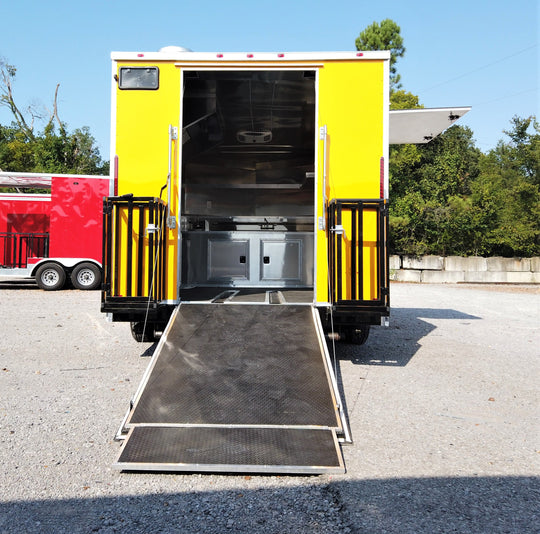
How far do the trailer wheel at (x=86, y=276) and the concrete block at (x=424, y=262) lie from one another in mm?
11694

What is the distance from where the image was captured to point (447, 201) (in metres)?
19.7

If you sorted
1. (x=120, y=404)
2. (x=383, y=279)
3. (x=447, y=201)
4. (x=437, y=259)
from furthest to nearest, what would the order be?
(x=447, y=201)
(x=437, y=259)
(x=383, y=279)
(x=120, y=404)

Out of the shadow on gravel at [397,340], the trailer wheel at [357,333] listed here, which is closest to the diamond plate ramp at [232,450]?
the trailer wheel at [357,333]

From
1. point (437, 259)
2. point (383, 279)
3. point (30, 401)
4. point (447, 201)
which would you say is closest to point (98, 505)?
point (30, 401)

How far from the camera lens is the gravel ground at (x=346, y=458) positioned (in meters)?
2.01

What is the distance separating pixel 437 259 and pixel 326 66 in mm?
14971

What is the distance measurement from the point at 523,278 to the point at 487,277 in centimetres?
149

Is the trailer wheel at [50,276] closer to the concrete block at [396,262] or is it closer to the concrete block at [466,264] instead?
the concrete block at [396,262]

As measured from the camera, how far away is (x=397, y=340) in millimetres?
6137

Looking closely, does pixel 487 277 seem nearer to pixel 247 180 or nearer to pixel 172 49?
pixel 247 180

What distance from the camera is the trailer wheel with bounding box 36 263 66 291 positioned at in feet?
38.9

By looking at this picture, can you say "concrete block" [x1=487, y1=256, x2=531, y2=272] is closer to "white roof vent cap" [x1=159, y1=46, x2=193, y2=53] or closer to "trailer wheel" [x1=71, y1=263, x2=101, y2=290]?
"trailer wheel" [x1=71, y1=263, x2=101, y2=290]

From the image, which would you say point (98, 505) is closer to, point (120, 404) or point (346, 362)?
point (120, 404)

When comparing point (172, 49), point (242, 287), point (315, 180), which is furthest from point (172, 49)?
point (242, 287)
